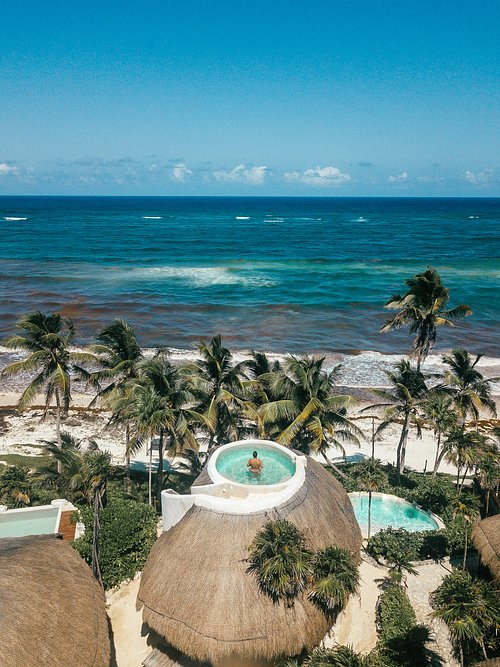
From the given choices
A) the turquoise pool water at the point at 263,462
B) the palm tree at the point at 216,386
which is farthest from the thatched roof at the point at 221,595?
the palm tree at the point at 216,386

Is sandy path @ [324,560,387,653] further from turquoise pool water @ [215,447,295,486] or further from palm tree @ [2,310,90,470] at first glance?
palm tree @ [2,310,90,470]

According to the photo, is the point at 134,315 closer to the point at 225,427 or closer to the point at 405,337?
the point at 405,337

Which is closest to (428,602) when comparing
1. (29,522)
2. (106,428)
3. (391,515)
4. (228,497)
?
(391,515)

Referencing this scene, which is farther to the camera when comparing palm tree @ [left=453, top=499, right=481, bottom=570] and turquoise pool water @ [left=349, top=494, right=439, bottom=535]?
turquoise pool water @ [left=349, top=494, right=439, bottom=535]

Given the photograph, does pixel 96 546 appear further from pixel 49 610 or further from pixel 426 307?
pixel 426 307

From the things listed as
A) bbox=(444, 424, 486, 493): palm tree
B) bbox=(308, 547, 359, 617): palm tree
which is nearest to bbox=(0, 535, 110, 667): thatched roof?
bbox=(308, 547, 359, 617): palm tree
